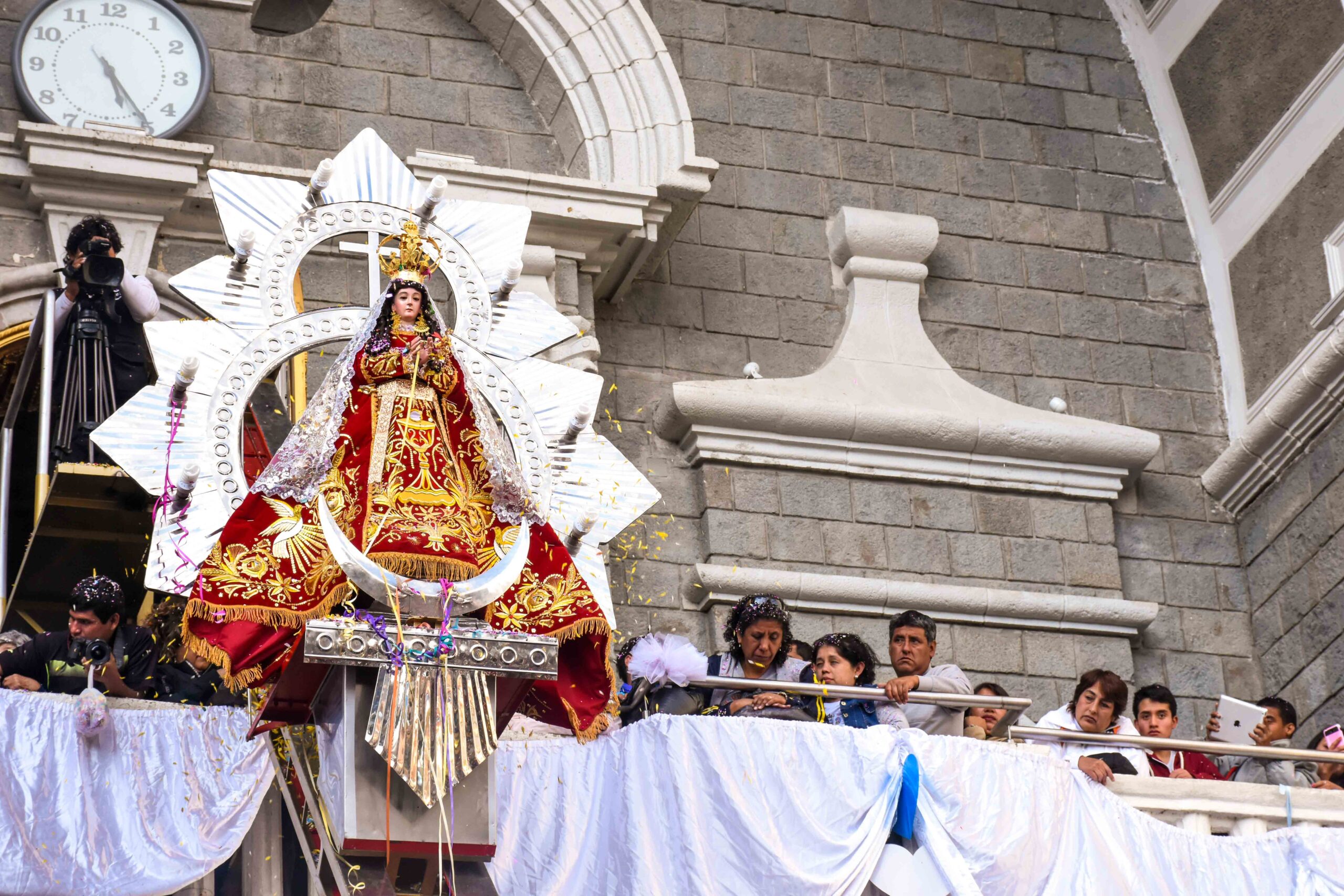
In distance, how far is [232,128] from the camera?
9703mm

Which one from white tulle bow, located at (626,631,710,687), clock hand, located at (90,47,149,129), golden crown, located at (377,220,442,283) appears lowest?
white tulle bow, located at (626,631,710,687)

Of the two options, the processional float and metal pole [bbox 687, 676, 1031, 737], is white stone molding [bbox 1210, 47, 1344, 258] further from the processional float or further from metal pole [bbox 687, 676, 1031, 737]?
metal pole [bbox 687, 676, 1031, 737]

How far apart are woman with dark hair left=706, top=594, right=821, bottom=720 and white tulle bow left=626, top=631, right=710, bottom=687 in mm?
143

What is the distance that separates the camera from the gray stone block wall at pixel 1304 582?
9781 mm

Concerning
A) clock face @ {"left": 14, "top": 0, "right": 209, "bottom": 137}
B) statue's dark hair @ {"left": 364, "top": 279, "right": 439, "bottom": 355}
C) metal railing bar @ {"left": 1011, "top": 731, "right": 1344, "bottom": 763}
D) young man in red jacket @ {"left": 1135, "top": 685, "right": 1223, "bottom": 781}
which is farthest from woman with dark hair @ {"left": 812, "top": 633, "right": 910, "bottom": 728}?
clock face @ {"left": 14, "top": 0, "right": 209, "bottom": 137}

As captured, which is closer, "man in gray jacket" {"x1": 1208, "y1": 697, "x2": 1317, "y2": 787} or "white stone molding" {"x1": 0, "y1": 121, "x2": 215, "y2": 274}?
"man in gray jacket" {"x1": 1208, "y1": 697, "x2": 1317, "y2": 787}

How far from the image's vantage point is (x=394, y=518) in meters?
6.44

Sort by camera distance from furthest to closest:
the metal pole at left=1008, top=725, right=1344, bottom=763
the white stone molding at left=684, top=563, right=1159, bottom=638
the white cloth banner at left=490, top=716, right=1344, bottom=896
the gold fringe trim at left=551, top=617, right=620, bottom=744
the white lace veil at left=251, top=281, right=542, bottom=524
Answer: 1. the white stone molding at left=684, top=563, right=1159, bottom=638
2. the metal pole at left=1008, top=725, right=1344, bottom=763
3. the white cloth banner at left=490, top=716, right=1344, bottom=896
4. the gold fringe trim at left=551, top=617, right=620, bottom=744
5. the white lace veil at left=251, top=281, right=542, bottom=524

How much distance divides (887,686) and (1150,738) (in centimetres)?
91

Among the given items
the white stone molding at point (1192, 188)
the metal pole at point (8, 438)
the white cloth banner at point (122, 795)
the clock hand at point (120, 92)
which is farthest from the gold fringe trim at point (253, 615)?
the white stone molding at point (1192, 188)

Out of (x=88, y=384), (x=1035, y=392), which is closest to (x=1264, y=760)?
(x=1035, y=392)

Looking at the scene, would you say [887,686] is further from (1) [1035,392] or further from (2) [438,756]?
(1) [1035,392]

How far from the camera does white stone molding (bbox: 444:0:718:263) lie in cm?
988

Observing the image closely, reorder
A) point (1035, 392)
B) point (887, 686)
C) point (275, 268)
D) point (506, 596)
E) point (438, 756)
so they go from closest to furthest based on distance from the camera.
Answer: point (438, 756) < point (506, 596) < point (887, 686) < point (275, 268) < point (1035, 392)
